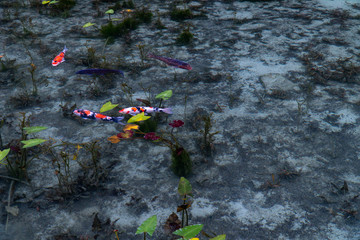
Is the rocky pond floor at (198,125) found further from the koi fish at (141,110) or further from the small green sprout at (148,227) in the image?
the small green sprout at (148,227)

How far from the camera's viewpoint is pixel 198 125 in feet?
8.98

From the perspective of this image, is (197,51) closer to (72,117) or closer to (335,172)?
(72,117)

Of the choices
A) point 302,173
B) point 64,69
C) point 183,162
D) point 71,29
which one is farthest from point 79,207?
point 71,29

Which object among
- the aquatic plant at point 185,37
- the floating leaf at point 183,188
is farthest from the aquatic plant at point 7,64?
the floating leaf at point 183,188

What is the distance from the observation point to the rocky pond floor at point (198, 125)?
202 centimetres

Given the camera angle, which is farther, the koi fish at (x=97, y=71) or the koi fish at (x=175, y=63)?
the koi fish at (x=175, y=63)

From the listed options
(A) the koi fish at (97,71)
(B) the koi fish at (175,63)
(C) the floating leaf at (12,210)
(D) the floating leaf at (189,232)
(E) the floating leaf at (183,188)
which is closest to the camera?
(D) the floating leaf at (189,232)

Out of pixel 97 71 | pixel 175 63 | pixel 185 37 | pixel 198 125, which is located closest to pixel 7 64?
pixel 97 71

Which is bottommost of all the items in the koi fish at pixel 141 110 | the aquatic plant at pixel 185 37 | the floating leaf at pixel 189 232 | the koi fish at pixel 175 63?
the koi fish at pixel 141 110

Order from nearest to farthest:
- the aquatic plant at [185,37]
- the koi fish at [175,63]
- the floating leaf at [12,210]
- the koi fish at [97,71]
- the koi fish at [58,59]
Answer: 1. the floating leaf at [12,210]
2. the koi fish at [97,71]
3. the koi fish at [175,63]
4. the koi fish at [58,59]
5. the aquatic plant at [185,37]

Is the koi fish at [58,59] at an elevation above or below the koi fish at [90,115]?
above

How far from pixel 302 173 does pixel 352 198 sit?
0.35m

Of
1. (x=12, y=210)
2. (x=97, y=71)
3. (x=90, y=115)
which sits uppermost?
(x=97, y=71)

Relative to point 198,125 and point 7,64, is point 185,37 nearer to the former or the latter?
point 198,125
